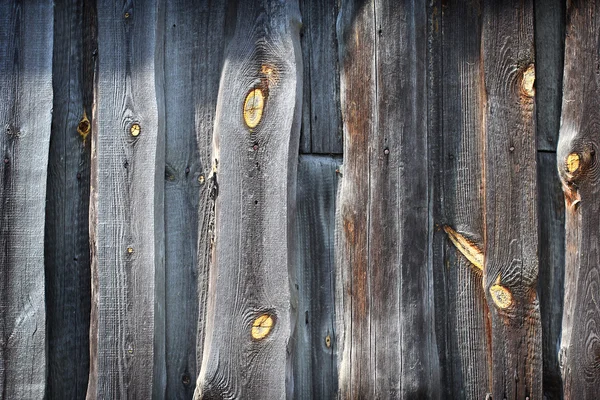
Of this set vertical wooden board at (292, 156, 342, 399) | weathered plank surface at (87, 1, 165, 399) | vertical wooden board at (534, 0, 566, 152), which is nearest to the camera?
weathered plank surface at (87, 1, 165, 399)

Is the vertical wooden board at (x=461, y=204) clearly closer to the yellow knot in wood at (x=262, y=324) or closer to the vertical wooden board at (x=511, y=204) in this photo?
the vertical wooden board at (x=511, y=204)

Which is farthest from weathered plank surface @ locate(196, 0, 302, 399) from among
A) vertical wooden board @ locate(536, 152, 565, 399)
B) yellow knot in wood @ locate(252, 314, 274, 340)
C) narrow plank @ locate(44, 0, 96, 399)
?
vertical wooden board @ locate(536, 152, 565, 399)

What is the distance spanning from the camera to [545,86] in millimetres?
2615

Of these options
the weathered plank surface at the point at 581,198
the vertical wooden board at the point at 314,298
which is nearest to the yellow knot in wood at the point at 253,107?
the vertical wooden board at the point at 314,298

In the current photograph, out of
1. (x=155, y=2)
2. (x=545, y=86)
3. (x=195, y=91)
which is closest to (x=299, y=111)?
(x=195, y=91)

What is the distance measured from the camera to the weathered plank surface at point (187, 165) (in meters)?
→ 2.46

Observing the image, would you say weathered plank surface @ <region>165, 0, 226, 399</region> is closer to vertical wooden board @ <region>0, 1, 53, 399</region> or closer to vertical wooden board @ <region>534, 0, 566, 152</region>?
vertical wooden board @ <region>0, 1, 53, 399</region>

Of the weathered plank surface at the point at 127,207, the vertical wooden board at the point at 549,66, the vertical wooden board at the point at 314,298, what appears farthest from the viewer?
the vertical wooden board at the point at 549,66

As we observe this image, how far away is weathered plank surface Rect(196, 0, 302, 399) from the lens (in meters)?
2.41

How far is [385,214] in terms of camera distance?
247cm

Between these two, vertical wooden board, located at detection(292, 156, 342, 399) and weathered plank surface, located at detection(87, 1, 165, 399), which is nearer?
weathered plank surface, located at detection(87, 1, 165, 399)

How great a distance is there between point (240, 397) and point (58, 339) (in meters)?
0.68

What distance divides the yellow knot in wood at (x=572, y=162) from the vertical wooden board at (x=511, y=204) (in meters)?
0.14

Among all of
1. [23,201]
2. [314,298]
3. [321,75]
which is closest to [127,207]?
[23,201]
